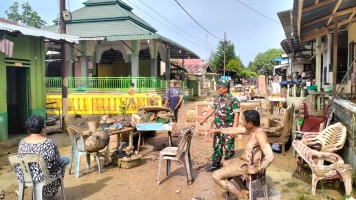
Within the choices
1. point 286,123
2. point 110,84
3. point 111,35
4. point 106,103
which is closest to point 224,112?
point 286,123

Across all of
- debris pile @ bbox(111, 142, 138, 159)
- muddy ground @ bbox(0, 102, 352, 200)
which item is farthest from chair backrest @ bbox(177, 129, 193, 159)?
debris pile @ bbox(111, 142, 138, 159)

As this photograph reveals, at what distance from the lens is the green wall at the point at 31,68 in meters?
8.73

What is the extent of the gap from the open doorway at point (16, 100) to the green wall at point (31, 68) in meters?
0.21

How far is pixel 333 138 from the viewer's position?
215 inches

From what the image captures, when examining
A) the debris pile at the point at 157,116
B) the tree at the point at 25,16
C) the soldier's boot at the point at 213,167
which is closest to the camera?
the soldier's boot at the point at 213,167

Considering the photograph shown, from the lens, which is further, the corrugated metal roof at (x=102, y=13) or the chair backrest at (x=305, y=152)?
the corrugated metal roof at (x=102, y=13)

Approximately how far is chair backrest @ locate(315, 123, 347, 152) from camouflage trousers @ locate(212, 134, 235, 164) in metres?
1.50

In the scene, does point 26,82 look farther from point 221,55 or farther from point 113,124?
point 221,55

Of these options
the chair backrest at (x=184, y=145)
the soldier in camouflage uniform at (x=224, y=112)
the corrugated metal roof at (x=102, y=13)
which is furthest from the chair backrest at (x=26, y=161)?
the corrugated metal roof at (x=102, y=13)

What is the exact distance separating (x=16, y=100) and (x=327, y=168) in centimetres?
925

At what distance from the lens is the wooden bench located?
14.5 feet

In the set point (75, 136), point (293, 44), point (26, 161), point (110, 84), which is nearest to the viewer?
point (26, 161)

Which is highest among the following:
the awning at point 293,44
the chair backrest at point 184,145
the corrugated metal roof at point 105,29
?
the corrugated metal roof at point 105,29

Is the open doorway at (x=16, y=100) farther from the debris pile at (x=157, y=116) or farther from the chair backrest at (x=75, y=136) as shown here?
the chair backrest at (x=75, y=136)
